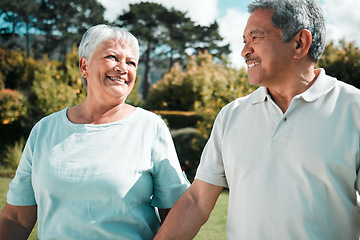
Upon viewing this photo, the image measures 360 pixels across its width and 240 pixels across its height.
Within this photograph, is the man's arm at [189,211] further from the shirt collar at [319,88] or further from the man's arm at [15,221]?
the man's arm at [15,221]

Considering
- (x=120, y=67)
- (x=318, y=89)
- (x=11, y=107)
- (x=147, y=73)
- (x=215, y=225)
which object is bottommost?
(x=215, y=225)

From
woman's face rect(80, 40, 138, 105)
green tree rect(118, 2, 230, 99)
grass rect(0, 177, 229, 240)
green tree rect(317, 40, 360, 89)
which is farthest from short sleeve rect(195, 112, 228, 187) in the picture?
green tree rect(118, 2, 230, 99)

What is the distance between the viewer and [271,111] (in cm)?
186

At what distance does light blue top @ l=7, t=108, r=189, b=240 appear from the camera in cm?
191

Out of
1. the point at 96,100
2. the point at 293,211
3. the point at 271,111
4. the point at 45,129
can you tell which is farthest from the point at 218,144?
the point at 45,129

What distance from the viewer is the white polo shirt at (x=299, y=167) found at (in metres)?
1.64

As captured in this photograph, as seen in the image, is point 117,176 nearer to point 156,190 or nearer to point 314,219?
point 156,190

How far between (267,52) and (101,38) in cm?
88

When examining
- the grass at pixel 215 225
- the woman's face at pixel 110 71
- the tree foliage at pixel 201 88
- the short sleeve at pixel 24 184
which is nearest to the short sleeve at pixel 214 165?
the woman's face at pixel 110 71

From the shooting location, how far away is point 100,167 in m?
1.95

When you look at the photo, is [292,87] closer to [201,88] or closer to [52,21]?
[201,88]

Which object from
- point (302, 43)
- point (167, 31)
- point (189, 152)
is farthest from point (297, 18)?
point (167, 31)

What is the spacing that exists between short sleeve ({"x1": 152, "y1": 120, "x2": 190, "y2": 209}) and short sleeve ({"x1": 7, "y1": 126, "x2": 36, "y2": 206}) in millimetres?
700

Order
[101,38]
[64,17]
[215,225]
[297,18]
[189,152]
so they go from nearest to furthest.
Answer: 1. [297,18]
2. [101,38]
3. [215,225]
4. [189,152]
5. [64,17]
